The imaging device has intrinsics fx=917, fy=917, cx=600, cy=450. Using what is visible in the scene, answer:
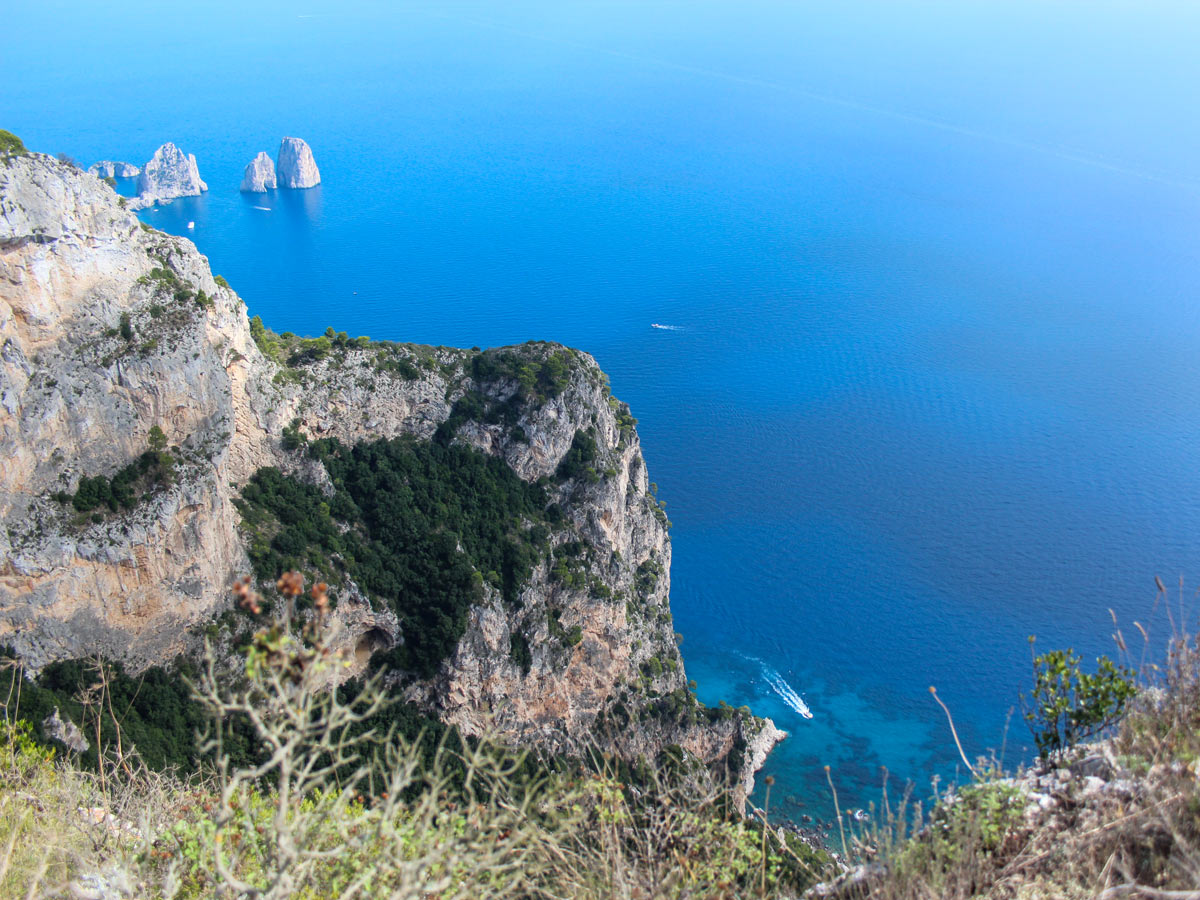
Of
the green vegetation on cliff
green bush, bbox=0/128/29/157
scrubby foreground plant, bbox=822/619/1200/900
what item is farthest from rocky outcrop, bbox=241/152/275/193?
scrubby foreground plant, bbox=822/619/1200/900

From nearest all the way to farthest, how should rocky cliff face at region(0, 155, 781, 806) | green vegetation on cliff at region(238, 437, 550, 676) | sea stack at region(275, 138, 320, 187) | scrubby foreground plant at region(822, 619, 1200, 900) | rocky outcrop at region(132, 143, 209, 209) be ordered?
scrubby foreground plant at region(822, 619, 1200, 900), rocky cliff face at region(0, 155, 781, 806), green vegetation on cliff at region(238, 437, 550, 676), rocky outcrop at region(132, 143, 209, 209), sea stack at region(275, 138, 320, 187)

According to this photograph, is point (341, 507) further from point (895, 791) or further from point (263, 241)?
point (263, 241)

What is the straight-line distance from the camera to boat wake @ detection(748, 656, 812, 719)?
52.4 meters

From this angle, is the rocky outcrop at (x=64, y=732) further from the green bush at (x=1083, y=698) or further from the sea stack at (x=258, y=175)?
the sea stack at (x=258, y=175)

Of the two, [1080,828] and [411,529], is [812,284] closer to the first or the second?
[411,529]

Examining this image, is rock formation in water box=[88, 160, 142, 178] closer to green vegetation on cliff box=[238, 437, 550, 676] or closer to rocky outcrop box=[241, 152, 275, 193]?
rocky outcrop box=[241, 152, 275, 193]

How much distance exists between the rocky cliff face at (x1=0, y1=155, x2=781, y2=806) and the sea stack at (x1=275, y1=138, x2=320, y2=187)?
9459 cm

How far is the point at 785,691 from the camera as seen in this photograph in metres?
53.7

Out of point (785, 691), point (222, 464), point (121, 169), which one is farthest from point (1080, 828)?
point (121, 169)

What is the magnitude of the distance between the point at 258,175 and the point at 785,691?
333 ft

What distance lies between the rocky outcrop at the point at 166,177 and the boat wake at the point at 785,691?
96.1 metres

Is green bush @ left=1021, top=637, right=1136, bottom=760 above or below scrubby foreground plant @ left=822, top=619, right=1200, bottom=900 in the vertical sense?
above

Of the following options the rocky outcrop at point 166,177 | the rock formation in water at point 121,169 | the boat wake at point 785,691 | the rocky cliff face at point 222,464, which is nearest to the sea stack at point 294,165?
the rocky outcrop at point 166,177

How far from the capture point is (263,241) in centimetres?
10688
